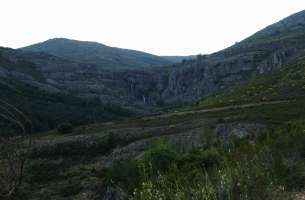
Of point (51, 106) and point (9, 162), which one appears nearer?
point (9, 162)

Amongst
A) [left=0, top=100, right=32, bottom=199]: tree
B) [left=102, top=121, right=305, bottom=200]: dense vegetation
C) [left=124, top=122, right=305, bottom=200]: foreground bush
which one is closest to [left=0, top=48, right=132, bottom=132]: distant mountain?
[left=102, top=121, right=305, bottom=200]: dense vegetation

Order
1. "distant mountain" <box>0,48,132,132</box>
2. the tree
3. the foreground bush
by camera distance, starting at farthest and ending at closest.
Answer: "distant mountain" <box>0,48,132,132</box> < the foreground bush < the tree

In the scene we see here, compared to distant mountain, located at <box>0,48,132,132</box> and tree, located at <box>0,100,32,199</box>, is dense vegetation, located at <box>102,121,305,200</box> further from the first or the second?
distant mountain, located at <box>0,48,132,132</box>

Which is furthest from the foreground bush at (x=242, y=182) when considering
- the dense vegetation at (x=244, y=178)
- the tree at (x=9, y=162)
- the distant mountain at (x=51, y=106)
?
the distant mountain at (x=51, y=106)

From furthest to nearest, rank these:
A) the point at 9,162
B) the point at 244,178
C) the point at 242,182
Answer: the point at 244,178
the point at 242,182
the point at 9,162

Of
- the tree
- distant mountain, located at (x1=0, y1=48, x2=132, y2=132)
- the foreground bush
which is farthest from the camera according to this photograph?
distant mountain, located at (x1=0, y1=48, x2=132, y2=132)

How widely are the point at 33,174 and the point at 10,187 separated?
187ft

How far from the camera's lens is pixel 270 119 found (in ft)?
183

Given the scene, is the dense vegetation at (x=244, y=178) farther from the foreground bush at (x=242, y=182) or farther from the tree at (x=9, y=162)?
the tree at (x=9, y=162)

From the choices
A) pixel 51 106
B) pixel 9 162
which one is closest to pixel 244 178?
pixel 9 162

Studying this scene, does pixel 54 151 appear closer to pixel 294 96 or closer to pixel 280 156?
pixel 294 96

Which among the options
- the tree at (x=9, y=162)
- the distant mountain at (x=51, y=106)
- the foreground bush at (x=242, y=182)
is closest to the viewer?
the tree at (x=9, y=162)

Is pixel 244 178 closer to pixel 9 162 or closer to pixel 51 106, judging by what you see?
pixel 9 162

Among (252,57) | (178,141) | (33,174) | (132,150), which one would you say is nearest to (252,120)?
(178,141)
